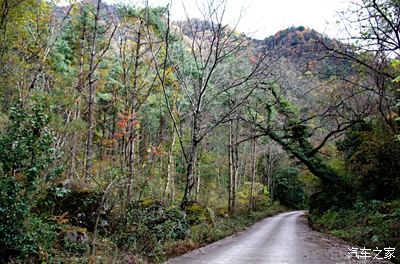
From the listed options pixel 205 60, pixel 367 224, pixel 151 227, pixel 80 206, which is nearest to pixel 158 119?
pixel 205 60

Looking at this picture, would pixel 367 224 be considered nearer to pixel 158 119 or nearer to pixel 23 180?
pixel 23 180

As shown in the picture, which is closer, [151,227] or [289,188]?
[151,227]

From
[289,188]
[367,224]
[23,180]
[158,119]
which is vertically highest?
[158,119]

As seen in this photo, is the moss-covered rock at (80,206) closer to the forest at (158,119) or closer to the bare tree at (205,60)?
the forest at (158,119)

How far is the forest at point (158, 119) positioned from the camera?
26.3ft

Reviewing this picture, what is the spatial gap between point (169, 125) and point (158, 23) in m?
13.7

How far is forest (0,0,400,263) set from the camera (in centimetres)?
802

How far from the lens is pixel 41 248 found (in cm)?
731

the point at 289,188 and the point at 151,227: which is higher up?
the point at 289,188

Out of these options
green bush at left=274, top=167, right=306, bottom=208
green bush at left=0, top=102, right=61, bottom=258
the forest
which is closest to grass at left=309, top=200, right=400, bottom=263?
the forest

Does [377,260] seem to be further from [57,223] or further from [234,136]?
[234,136]

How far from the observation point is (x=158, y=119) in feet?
104

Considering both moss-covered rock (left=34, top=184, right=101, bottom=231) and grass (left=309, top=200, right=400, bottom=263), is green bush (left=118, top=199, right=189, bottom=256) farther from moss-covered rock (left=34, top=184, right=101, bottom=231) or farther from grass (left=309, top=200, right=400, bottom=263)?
grass (left=309, top=200, right=400, bottom=263)

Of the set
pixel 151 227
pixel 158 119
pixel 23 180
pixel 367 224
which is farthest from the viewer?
pixel 158 119
